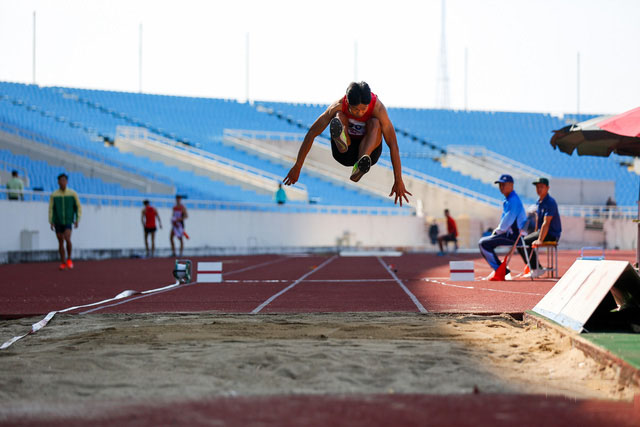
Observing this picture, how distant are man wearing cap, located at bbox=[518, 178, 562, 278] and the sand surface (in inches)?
223

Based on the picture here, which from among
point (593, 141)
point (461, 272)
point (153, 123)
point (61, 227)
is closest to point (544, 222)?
point (461, 272)

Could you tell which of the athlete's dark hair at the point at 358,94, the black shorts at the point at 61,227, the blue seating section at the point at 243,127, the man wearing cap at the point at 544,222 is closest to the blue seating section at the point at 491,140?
the blue seating section at the point at 243,127

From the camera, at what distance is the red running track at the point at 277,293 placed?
8.16m

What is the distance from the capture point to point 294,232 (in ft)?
93.0

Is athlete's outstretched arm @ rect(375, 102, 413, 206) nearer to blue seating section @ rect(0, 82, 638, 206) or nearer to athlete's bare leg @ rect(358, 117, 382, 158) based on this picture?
athlete's bare leg @ rect(358, 117, 382, 158)

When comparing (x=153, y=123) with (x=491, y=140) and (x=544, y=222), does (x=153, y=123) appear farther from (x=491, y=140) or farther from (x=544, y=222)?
(x=544, y=222)

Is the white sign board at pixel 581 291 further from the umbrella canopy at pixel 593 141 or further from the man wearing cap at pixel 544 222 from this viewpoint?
the man wearing cap at pixel 544 222

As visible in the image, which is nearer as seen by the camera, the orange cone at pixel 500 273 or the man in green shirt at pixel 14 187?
the orange cone at pixel 500 273

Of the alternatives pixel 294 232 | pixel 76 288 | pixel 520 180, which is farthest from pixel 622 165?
pixel 76 288

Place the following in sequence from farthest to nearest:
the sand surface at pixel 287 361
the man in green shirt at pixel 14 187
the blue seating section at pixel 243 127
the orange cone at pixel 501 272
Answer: the blue seating section at pixel 243 127, the man in green shirt at pixel 14 187, the orange cone at pixel 501 272, the sand surface at pixel 287 361

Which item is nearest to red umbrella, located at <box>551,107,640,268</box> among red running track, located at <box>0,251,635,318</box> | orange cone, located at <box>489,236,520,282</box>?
orange cone, located at <box>489,236,520,282</box>

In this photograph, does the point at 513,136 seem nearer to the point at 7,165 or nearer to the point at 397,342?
the point at 7,165

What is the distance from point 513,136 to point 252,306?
120ft

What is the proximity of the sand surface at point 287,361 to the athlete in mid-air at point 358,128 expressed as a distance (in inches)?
58.9
